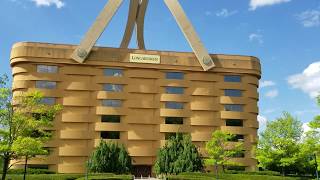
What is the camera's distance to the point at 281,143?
5238 centimetres

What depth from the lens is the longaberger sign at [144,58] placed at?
6194 cm

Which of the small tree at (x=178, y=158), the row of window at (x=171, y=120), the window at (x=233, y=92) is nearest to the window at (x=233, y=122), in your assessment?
the row of window at (x=171, y=120)

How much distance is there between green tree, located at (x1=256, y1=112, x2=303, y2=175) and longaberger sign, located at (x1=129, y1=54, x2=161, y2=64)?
68.1 feet

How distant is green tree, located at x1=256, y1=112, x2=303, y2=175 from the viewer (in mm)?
52031

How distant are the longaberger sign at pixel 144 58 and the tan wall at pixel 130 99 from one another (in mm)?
623

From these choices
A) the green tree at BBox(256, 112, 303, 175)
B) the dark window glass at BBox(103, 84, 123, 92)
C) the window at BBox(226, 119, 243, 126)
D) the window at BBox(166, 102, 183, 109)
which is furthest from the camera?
the window at BBox(226, 119, 243, 126)

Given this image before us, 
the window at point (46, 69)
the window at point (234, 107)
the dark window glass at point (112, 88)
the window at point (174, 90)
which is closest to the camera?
the window at point (46, 69)

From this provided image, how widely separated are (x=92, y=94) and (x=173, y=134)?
48.3ft

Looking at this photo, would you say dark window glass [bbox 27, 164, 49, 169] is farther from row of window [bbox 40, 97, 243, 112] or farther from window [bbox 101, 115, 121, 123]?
window [bbox 101, 115, 121, 123]

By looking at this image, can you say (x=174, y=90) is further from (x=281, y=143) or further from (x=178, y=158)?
(x=281, y=143)

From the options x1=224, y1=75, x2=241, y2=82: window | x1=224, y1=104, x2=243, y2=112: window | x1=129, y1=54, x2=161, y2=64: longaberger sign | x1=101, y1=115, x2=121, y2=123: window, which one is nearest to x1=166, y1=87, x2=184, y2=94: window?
x1=129, y1=54, x2=161, y2=64: longaberger sign

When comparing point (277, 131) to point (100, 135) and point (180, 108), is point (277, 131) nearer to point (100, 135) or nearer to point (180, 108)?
point (180, 108)

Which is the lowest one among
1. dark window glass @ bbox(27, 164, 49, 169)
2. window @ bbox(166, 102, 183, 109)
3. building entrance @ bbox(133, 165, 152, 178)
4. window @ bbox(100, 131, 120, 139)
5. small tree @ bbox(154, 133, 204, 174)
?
building entrance @ bbox(133, 165, 152, 178)

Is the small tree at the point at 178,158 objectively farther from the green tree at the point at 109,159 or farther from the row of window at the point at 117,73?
the row of window at the point at 117,73
